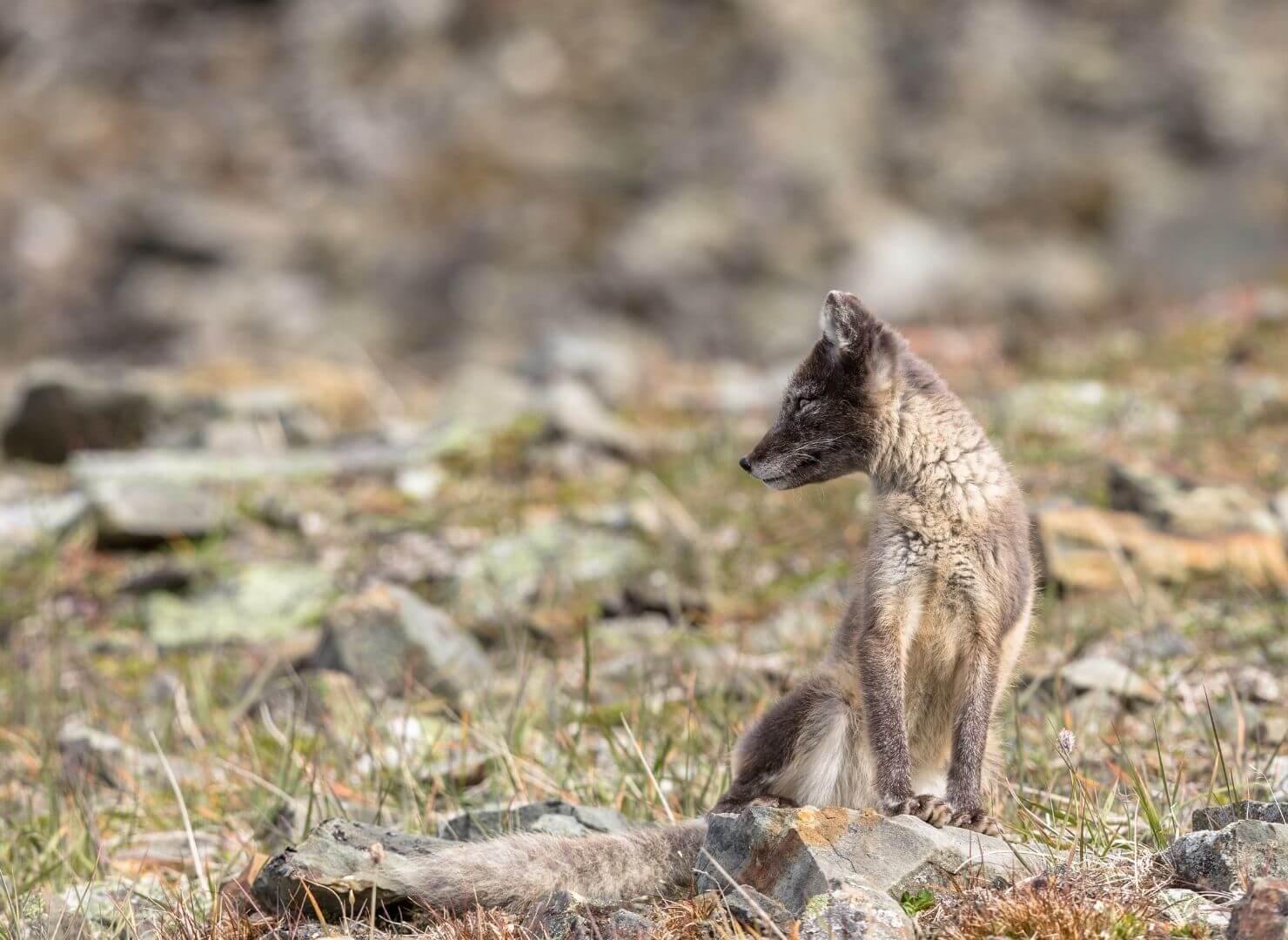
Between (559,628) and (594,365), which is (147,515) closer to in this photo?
(559,628)

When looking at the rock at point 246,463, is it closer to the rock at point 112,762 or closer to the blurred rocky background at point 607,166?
the rock at point 112,762

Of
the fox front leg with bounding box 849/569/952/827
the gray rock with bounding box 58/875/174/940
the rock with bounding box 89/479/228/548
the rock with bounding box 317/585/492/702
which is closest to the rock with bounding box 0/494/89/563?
the rock with bounding box 89/479/228/548

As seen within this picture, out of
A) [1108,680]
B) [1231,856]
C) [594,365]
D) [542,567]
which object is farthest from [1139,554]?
[594,365]

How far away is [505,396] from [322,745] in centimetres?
863

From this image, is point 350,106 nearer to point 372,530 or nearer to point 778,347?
point 778,347

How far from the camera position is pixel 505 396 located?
46.4 feet

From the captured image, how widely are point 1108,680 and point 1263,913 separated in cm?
279

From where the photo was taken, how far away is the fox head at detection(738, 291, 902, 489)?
408cm

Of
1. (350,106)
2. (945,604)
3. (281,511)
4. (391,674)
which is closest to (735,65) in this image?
(350,106)

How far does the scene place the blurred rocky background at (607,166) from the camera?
979 inches

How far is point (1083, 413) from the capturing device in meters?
10.3

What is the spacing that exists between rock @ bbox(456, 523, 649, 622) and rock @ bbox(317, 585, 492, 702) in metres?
0.81

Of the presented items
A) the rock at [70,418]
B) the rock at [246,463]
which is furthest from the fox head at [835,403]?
the rock at [70,418]

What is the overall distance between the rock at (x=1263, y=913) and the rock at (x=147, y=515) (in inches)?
304
